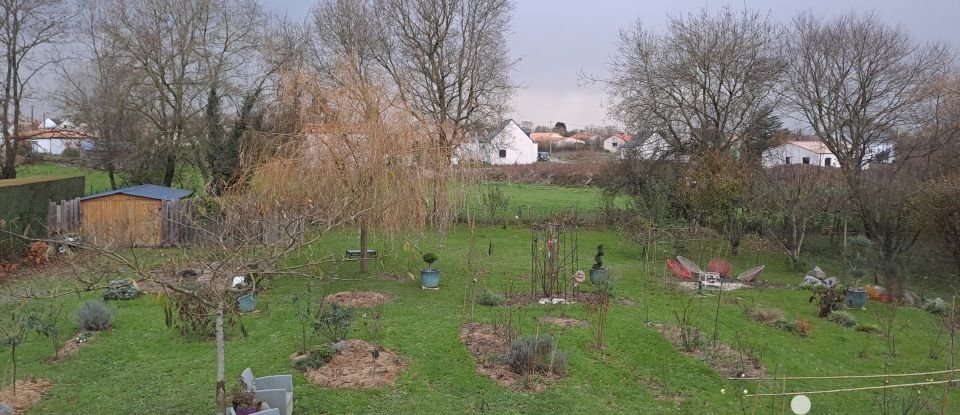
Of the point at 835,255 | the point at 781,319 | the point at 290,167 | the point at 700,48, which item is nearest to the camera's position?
the point at 781,319

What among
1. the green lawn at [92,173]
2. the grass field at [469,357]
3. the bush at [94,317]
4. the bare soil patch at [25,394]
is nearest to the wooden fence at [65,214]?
the grass field at [469,357]

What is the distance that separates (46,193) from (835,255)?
21.6m

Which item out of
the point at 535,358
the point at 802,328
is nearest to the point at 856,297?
the point at 802,328

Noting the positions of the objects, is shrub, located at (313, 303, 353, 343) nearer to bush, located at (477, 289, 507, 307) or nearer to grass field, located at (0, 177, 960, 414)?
grass field, located at (0, 177, 960, 414)

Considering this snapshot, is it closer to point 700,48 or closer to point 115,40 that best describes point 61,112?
point 115,40

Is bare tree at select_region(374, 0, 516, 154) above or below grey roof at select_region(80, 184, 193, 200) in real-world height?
above

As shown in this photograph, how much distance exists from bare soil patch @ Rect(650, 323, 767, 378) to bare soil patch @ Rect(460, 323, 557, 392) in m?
2.23

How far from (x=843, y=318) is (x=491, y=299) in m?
5.95

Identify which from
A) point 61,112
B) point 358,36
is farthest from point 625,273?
point 61,112

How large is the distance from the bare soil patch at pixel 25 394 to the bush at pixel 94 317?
2.01 m

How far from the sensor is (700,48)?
792 inches

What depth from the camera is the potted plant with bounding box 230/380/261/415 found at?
211 inches

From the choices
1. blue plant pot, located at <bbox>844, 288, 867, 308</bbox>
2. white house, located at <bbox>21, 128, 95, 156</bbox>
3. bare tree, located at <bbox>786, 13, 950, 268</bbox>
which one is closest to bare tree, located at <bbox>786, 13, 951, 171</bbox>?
bare tree, located at <bbox>786, 13, 950, 268</bbox>

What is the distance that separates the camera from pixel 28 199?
14.8 meters
